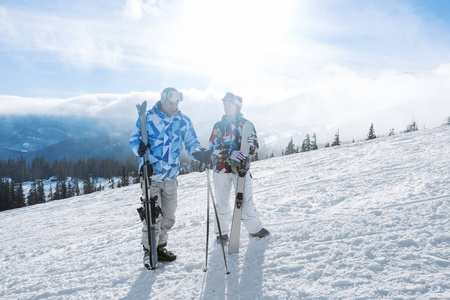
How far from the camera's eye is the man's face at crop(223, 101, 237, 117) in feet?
15.6

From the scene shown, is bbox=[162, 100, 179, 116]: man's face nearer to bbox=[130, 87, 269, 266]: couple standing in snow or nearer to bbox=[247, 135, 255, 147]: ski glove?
bbox=[130, 87, 269, 266]: couple standing in snow

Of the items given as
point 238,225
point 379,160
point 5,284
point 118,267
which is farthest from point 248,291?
point 379,160

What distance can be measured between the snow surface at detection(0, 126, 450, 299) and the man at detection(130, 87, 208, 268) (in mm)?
625

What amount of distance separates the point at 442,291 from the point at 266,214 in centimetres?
386

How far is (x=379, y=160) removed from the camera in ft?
35.8

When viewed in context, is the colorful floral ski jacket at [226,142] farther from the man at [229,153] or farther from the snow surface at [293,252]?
the snow surface at [293,252]

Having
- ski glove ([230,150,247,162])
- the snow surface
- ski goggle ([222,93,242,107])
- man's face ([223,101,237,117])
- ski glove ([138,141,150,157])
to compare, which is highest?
ski goggle ([222,93,242,107])

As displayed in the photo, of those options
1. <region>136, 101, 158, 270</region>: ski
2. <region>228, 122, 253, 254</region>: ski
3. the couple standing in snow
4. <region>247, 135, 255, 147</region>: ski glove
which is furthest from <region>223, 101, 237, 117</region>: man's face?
<region>136, 101, 158, 270</region>: ski

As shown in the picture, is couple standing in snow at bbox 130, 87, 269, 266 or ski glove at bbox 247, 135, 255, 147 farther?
ski glove at bbox 247, 135, 255, 147

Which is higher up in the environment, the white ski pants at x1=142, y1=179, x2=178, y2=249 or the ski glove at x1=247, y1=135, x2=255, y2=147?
the ski glove at x1=247, y1=135, x2=255, y2=147

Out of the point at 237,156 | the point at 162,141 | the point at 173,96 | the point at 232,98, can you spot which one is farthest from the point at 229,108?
the point at 162,141

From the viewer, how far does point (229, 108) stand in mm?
4754

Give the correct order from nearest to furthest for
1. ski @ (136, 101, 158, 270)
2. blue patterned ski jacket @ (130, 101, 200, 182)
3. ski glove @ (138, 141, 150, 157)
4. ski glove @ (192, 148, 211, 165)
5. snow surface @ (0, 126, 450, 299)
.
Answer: snow surface @ (0, 126, 450, 299)
ski glove @ (138, 141, 150, 157)
ski @ (136, 101, 158, 270)
blue patterned ski jacket @ (130, 101, 200, 182)
ski glove @ (192, 148, 211, 165)

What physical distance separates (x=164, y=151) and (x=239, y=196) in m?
1.51
